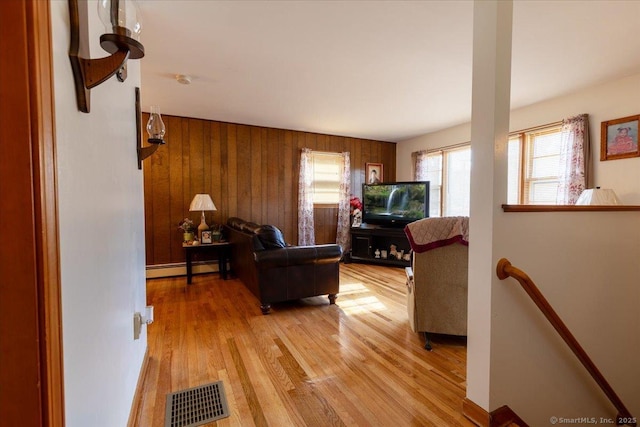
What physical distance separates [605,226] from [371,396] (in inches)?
72.6

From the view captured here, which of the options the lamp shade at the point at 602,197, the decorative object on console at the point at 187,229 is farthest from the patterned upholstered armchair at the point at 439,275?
the decorative object on console at the point at 187,229

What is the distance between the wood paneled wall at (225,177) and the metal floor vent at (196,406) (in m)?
3.12

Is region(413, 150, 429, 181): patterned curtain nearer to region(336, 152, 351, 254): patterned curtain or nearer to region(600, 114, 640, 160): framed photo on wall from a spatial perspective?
region(336, 152, 351, 254): patterned curtain

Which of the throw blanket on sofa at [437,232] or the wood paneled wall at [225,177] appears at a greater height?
the wood paneled wall at [225,177]

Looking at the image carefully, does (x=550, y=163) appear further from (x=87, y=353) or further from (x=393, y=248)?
(x=87, y=353)

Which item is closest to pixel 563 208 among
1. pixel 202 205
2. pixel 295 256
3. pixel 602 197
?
pixel 602 197

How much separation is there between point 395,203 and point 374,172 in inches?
41.9

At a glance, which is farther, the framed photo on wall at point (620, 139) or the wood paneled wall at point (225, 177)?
the wood paneled wall at point (225, 177)

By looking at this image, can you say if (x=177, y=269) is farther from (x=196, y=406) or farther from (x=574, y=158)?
(x=574, y=158)

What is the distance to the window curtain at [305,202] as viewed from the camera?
17.4 ft

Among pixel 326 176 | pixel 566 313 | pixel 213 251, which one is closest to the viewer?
pixel 566 313

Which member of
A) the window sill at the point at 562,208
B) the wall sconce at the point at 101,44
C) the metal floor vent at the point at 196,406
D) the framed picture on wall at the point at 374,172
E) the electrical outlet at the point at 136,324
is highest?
the framed picture on wall at the point at 374,172

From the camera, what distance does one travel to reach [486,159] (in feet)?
4.83

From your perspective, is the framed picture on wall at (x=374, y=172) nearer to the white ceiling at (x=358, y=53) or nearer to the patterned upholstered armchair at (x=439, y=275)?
the white ceiling at (x=358, y=53)
